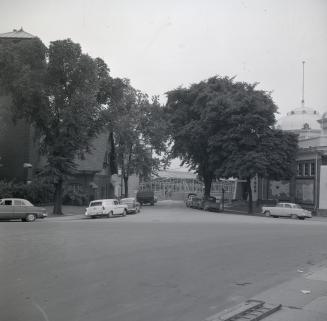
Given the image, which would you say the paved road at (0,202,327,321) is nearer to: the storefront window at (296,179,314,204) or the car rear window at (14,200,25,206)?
the car rear window at (14,200,25,206)

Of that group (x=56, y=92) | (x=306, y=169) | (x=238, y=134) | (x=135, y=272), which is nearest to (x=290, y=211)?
(x=238, y=134)

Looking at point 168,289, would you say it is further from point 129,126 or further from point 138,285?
point 129,126

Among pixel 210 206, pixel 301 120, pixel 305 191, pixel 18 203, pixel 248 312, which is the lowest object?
pixel 248 312

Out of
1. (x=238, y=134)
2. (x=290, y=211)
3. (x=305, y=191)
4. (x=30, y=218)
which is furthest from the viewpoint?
(x=305, y=191)

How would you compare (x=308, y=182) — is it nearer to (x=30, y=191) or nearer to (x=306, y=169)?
(x=306, y=169)

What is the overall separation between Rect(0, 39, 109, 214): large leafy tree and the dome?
3678 centimetres

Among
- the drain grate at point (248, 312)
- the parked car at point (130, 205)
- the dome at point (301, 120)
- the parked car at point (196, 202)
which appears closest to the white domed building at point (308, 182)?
the dome at point (301, 120)

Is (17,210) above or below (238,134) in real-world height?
below

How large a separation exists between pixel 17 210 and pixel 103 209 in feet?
25.9

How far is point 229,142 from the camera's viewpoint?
5106cm

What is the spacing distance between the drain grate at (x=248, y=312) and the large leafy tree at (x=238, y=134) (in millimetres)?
39717

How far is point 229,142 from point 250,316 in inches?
1700

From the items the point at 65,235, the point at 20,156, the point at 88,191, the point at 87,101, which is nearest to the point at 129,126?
the point at 88,191

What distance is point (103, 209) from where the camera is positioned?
37750 mm
